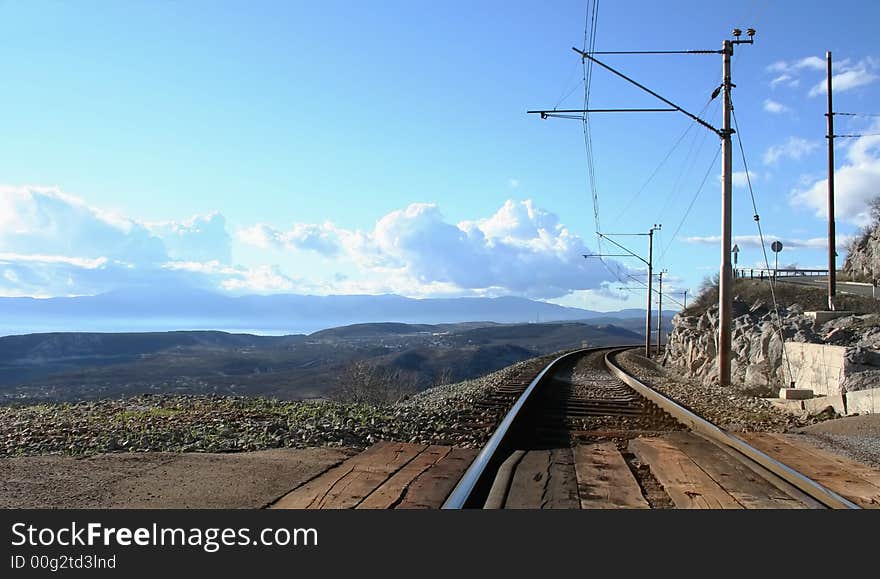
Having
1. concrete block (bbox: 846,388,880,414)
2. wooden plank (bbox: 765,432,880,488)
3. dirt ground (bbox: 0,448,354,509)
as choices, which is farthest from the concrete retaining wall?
dirt ground (bbox: 0,448,354,509)

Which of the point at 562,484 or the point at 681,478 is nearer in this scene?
the point at 562,484

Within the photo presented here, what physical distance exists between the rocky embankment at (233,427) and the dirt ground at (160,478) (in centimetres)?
66

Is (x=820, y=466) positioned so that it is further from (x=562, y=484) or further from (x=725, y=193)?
(x=725, y=193)

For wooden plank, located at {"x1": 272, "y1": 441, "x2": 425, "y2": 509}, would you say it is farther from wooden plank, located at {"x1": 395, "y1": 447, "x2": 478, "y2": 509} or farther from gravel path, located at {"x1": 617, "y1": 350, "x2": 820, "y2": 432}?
gravel path, located at {"x1": 617, "y1": 350, "x2": 820, "y2": 432}

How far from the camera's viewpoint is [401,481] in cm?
662

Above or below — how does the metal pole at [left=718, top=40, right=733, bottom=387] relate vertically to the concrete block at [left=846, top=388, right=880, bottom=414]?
above

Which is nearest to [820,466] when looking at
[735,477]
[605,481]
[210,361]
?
[735,477]

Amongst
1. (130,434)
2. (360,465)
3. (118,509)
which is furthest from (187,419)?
(118,509)

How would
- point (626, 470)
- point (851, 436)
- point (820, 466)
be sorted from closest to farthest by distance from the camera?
point (626, 470), point (820, 466), point (851, 436)

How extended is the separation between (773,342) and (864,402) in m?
8.14

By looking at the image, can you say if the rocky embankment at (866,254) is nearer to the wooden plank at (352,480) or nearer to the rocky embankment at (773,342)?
the rocky embankment at (773,342)

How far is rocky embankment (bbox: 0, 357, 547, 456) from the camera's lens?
350 inches

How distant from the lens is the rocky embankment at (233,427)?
8.88 metres

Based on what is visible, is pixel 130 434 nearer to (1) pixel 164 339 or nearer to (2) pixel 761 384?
(2) pixel 761 384
